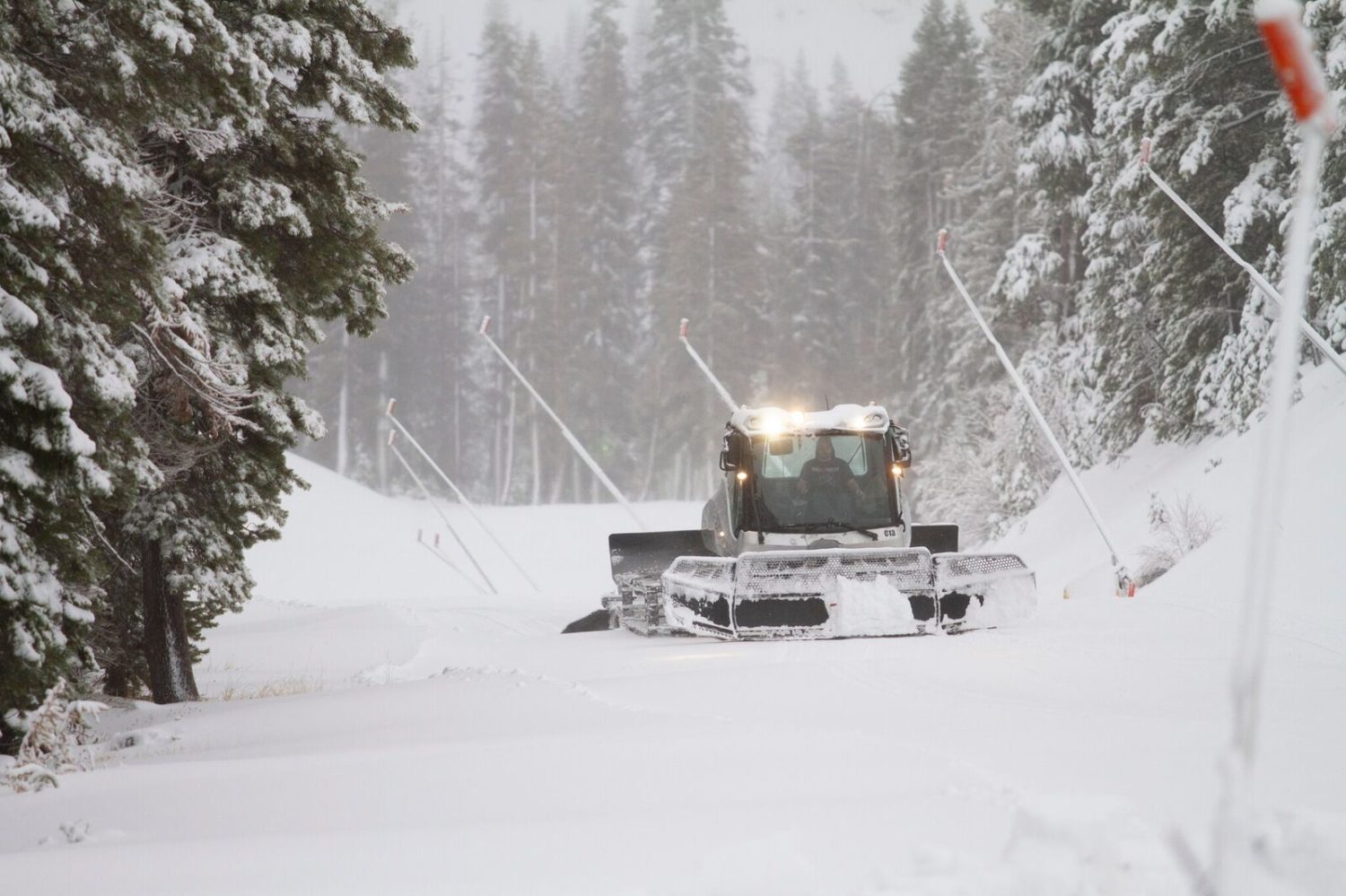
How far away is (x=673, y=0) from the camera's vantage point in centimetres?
7038

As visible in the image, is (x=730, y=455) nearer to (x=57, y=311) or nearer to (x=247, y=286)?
(x=247, y=286)

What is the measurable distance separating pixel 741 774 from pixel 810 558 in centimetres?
625

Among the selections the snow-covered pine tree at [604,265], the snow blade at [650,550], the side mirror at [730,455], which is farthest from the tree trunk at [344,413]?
the side mirror at [730,455]

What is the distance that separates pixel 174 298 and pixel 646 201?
61375mm

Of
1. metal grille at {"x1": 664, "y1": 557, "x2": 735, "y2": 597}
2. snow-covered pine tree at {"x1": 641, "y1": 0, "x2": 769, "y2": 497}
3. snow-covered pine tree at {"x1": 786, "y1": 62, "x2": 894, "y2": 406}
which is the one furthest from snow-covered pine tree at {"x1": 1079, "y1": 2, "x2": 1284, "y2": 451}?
snow-covered pine tree at {"x1": 786, "y1": 62, "x2": 894, "y2": 406}

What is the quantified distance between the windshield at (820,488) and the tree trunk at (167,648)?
548 centimetres

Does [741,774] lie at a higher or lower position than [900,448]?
lower

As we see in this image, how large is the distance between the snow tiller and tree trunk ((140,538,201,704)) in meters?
4.30

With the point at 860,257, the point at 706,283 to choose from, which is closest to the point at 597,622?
the point at 706,283

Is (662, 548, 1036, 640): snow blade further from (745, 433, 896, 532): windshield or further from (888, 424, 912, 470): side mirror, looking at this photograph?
(745, 433, 896, 532): windshield

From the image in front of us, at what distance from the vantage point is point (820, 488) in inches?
515

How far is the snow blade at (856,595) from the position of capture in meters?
10.9

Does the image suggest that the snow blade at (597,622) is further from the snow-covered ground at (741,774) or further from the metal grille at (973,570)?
the metal grille at (973,570)

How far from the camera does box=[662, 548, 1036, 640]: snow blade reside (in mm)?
10867
